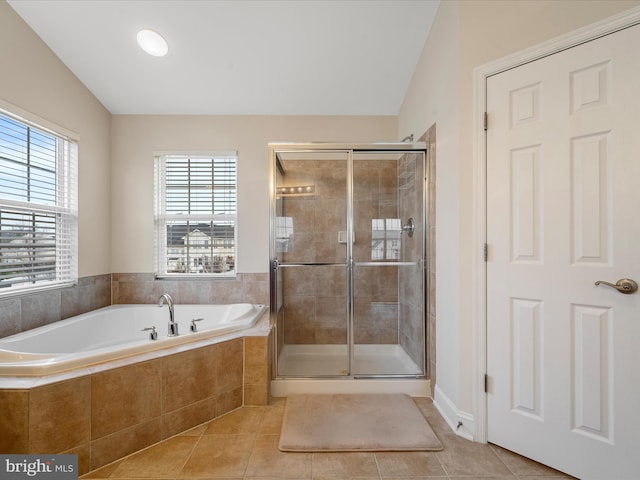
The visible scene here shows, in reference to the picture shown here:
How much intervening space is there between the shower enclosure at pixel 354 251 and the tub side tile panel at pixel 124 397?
842 mm

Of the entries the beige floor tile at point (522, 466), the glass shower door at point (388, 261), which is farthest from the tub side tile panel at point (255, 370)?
the beige floor tile at point (522, 466)

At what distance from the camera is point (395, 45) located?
7.39 ft

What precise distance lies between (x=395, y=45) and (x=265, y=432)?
9.32 feet

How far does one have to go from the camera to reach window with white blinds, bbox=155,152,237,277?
2.95 m

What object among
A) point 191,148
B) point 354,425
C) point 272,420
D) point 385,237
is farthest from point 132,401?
point 191,148

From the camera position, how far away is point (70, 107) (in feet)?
7.88

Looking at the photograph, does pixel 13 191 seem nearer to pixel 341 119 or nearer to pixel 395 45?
pixel 341 119

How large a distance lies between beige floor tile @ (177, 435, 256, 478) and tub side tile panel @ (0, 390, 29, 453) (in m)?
0.68

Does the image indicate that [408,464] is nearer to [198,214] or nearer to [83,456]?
[83,456]

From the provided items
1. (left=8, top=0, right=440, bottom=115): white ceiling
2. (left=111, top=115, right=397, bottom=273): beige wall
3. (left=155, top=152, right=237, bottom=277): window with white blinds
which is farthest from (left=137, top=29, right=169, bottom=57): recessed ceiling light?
(left=155, top=152, right=237, bottom=277): window with white blinds

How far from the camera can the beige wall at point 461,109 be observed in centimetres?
144

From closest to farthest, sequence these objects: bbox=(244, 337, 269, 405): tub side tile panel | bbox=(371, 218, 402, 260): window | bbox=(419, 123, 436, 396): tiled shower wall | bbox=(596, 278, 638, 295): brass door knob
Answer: bbox=(596, 278, 638, 295): brass door knob
bbox=(244, 337, 269, 405): tub side tile panel
bbox=(419, 123, 436, 396): tiled shower wall
bbox=(371, 218, 402, 260): window

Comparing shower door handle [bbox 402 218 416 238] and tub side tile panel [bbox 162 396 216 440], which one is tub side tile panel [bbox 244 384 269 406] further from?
shower door handle [bbox 402 218 416 238]

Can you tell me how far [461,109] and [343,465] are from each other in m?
2.02
